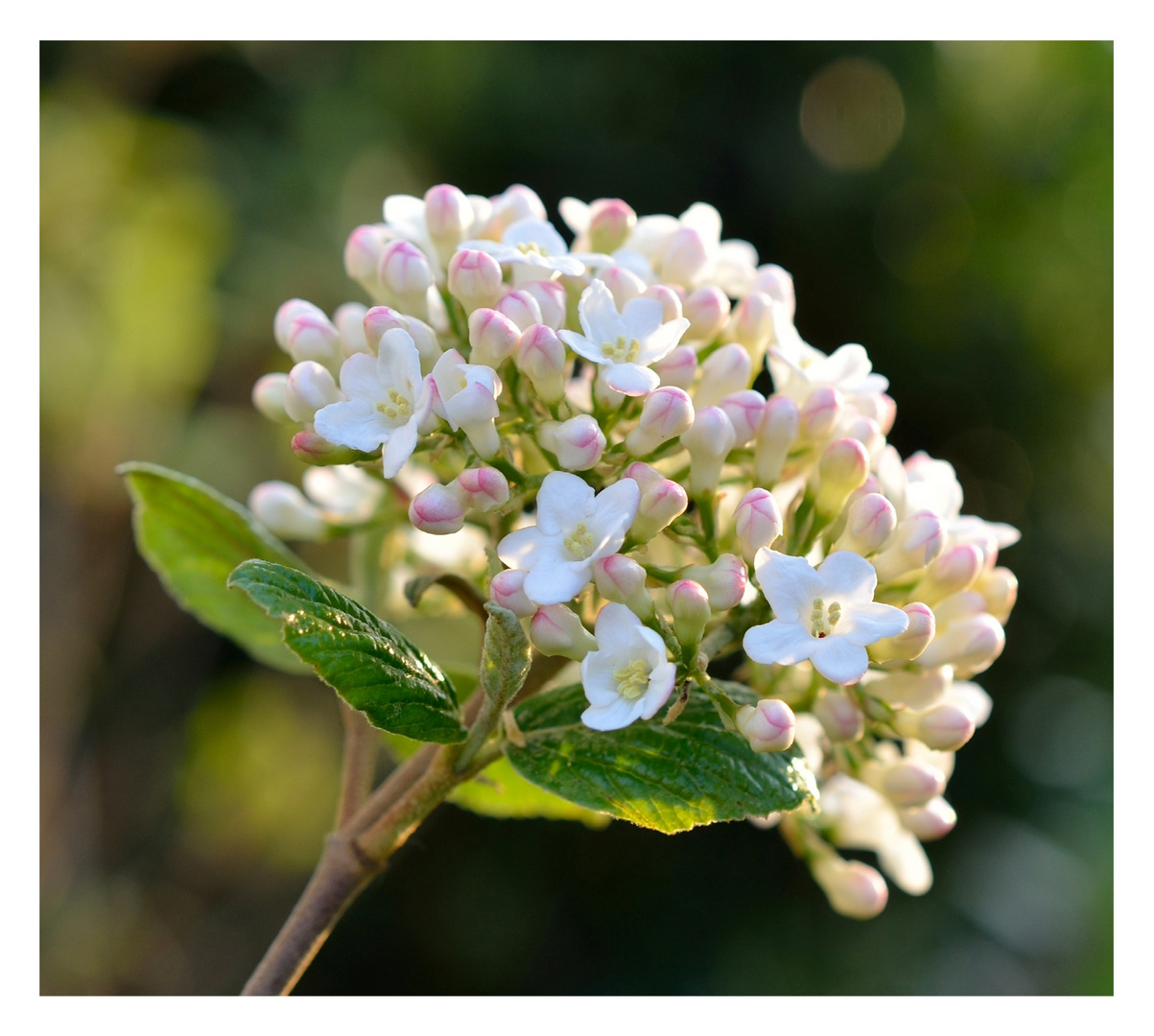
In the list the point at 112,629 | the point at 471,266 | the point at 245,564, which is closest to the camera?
the point at 245,564

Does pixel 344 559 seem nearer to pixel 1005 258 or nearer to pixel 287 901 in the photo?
pixel 287 901

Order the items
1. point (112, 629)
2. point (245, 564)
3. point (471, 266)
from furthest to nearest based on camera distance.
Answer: point (112, 629)
point (471, 266)
point (245, 564)

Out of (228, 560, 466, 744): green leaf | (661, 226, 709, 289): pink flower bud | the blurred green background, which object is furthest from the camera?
the blurred green background

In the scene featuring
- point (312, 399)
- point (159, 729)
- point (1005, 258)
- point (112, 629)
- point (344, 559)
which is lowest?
point (159, 729)

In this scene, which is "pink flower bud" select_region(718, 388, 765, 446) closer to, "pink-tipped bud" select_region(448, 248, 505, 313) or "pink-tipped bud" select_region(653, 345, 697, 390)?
"pink-tipped bud" select_region(653, 345, 697, 390)

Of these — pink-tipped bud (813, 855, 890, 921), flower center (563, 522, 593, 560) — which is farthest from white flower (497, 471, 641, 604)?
pink-tipped bud (813, 855, 890, 921)

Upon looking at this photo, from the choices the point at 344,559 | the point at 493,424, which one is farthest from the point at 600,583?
the point at 344,559

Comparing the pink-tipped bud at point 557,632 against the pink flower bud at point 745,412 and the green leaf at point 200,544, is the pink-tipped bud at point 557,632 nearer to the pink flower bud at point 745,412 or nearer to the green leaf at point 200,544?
the pink flower bud at point 745,412

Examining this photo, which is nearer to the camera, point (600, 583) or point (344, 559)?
point (600, 583)
